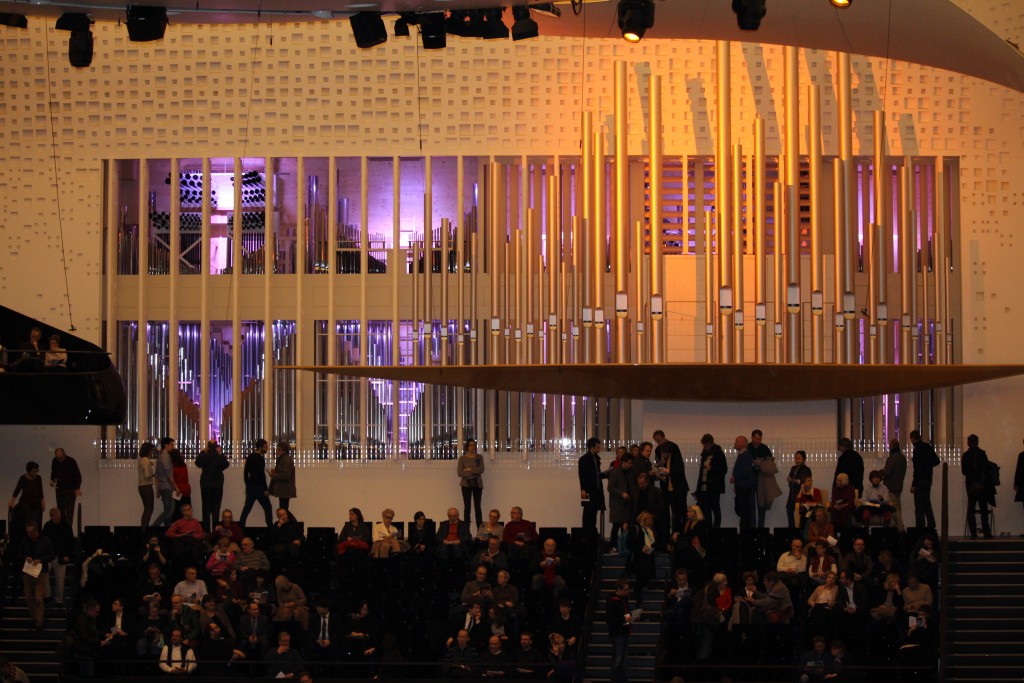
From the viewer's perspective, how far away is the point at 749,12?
13297 mm

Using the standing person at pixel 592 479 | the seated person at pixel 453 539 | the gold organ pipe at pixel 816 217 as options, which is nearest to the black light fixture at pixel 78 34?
the seated person at pixel 453 539

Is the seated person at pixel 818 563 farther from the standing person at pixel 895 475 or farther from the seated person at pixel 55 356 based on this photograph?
the seated person at pixel 55 356

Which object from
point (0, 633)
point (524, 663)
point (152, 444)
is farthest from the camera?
point (152, 444)

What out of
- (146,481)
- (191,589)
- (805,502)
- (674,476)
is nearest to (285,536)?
(191,589)

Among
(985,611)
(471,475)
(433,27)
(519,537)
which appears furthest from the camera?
(471,475)

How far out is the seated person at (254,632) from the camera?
16.0 m

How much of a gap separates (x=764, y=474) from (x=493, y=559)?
358 centimetres

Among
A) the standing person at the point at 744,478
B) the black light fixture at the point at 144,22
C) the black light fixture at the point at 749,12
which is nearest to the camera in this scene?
the black light fixture at the point at 749,12

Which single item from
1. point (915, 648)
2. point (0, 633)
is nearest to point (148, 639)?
point (0, 633)

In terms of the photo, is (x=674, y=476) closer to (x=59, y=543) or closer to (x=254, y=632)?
(x=254, y=632)

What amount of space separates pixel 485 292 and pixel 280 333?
2564mm

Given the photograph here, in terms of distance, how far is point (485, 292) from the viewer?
20.1 metres

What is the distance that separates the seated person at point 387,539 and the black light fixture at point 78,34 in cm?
587

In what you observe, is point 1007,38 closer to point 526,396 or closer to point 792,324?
point 792,324
